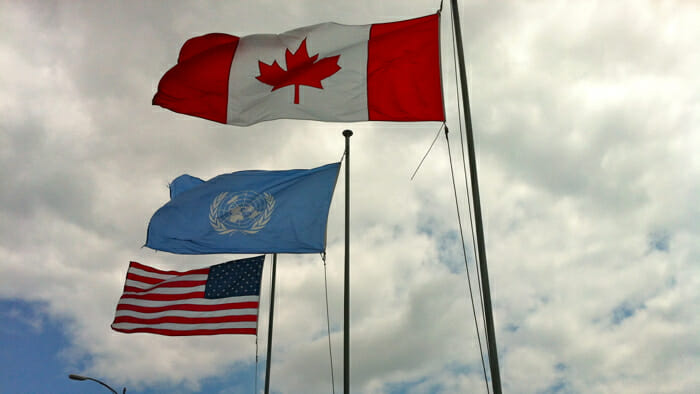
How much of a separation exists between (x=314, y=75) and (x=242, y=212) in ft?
14.4

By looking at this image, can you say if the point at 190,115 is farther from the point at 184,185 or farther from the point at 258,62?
the point at 184,185

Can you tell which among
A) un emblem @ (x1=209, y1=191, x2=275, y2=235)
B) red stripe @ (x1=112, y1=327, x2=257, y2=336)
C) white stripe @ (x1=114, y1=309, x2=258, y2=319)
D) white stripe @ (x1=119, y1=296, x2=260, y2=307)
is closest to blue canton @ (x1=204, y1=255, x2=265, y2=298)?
white stripe @ (x1=119, y1=296, x2=260, y2=307)

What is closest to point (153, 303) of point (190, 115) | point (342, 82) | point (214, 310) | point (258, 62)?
point (214, 310)

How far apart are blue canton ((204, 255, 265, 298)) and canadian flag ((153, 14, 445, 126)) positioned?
545 centimetres

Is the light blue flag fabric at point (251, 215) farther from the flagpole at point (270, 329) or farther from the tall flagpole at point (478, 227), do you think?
the tall flagpole at point (478, 227)

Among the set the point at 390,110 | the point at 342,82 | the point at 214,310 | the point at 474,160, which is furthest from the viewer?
the point at 214,310

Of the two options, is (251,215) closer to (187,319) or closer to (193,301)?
(193,301)

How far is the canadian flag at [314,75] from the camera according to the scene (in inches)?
395

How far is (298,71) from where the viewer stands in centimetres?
1132

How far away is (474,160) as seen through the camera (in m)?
8.14

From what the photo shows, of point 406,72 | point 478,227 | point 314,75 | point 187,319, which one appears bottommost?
point 478,227

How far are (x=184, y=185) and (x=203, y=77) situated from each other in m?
6.52

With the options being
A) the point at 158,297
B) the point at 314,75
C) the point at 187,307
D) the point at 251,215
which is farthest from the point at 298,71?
the point at 158,297

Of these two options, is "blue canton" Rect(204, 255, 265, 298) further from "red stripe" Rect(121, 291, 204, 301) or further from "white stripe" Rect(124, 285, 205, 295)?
"red stripe" Rect(121, 291, 204, 301)
